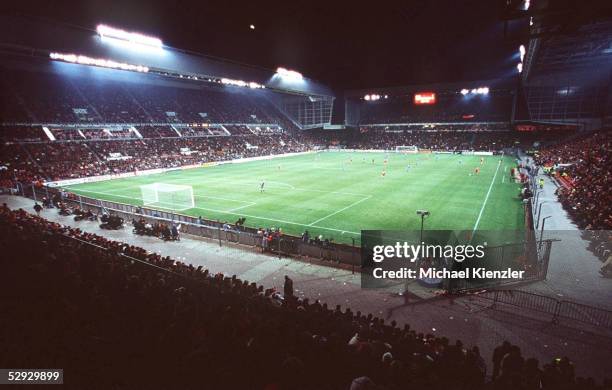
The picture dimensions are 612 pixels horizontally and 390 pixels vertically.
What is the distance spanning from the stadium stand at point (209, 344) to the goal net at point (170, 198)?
19.0m

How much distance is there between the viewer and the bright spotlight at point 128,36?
1535 inches

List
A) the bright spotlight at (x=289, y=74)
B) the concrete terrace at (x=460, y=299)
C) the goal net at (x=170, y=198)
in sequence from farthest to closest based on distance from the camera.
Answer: the bright spotlight at (x=289, y=74) < the goal net at (x=170, y=198) < the concrete terrace at (x=460, y=299)

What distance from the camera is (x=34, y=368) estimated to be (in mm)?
4152

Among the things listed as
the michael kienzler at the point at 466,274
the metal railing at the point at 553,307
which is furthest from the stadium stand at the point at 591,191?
the metal railing at the point at 553,307

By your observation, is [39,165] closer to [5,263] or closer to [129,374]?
[5,263]

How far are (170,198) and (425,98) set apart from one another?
68076 millimetres

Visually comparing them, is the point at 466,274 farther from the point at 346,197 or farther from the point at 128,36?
the point at 128,36

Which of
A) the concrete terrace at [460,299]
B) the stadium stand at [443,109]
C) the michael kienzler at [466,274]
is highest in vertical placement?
the stadium stand at [443,109]

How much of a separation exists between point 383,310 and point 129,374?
27.0 feet

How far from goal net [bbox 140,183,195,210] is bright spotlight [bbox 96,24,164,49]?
73.0 ft

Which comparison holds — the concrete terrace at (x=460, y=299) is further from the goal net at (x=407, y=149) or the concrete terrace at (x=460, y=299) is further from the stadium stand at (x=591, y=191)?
the goal net at (x=407, y=149)

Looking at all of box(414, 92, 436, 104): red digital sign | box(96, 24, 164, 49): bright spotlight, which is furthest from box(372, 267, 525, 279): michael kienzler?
box(414, 92, 436, 104): red digital sign

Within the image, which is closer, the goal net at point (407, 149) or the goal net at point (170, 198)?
the goal net at point (170, 198)

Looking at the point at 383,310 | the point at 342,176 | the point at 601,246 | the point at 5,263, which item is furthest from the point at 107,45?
the point at 601,246
